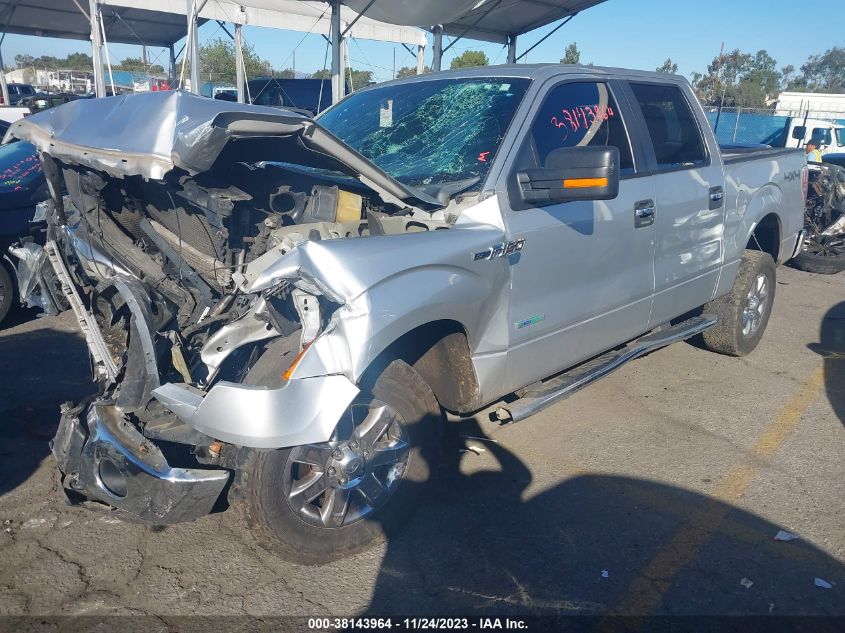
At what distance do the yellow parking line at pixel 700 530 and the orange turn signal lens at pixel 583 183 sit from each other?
1.72 meters

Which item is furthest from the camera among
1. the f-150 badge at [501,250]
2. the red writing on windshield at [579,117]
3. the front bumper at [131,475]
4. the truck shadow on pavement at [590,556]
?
the red writing on windshield at [579,117]

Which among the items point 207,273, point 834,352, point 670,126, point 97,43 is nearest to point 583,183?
point 207,273

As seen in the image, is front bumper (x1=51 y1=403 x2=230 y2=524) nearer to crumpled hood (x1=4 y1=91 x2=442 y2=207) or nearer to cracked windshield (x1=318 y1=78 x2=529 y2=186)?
crumpled hood (x1=4 y1=91 x2=442 y2=207)

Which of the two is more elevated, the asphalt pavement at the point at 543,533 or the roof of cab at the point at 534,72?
the roof of cab at the point at 534,72

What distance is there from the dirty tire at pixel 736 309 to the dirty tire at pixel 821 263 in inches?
165

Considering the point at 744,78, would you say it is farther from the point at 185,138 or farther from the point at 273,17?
the point at 185,138

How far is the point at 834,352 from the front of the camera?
6129 millimetres

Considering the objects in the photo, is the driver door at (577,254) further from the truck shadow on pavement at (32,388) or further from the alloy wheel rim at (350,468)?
the truck shadow on pavement at (32,388)

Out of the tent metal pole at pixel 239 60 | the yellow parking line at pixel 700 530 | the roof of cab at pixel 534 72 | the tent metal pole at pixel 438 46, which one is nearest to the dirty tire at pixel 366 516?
the yellow parking line at pixel 700 530

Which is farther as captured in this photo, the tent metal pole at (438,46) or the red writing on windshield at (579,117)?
the tent metal pole at (438,46)

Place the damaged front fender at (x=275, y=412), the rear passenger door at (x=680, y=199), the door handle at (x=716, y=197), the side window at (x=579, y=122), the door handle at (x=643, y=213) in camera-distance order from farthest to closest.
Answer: the door handle at (x=716, y=197) < the rear passenger door at (x=680, y=199) < the door handle at (x=643, y=213) < the side window at (x=579, y=122) < the damaged front fender at (x=275, y=412)

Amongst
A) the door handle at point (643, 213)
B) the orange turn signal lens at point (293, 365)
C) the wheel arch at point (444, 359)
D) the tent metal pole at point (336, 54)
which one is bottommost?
the wheel arch at point (444, 359)

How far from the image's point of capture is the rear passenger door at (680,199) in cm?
440

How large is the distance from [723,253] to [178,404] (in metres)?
4.04
